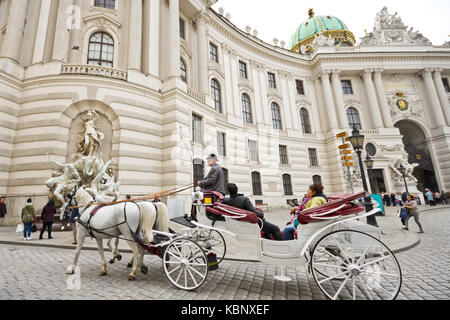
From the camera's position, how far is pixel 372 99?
2536 centimetres

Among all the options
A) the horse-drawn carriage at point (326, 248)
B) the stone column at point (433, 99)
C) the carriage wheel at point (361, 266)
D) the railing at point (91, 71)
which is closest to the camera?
the carriage wheel at point (361, 266)

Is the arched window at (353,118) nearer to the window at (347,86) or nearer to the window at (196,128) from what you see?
the window at (347,86)

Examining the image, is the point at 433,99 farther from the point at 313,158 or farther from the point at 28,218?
the point at 28,218

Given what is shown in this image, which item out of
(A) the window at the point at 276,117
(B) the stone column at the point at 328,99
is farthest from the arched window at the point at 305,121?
(A) the window at the point at 276,117

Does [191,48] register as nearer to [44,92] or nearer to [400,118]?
[44,92]

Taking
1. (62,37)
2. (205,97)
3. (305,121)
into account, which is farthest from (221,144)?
(305,121)

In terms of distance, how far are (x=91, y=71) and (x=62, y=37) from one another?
10.5 ft

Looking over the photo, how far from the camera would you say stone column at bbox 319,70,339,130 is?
80.7ft

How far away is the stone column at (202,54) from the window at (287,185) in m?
12.1

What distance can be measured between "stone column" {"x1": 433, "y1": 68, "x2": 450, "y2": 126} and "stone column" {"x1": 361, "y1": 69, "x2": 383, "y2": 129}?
8688 mm

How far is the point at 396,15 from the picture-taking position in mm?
29141

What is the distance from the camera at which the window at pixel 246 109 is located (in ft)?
72.8

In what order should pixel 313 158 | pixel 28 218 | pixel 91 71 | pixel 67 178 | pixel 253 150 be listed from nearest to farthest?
pixel 28 218 → pixel 67 178 → pixel 91 71 → pixel 253 150 → pixel 313 158
